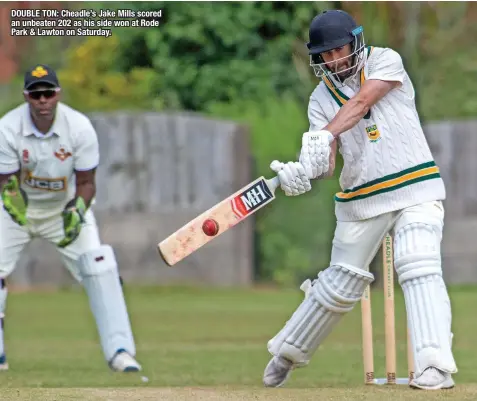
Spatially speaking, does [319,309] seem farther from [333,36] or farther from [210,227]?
[333,36]

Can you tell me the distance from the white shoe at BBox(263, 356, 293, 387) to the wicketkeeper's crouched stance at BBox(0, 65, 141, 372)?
127 cm

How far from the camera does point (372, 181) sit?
5.82m

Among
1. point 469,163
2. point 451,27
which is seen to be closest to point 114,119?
point 469,163

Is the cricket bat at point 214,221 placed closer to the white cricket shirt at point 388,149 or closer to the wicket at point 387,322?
the white cricket shirt at point 388,149

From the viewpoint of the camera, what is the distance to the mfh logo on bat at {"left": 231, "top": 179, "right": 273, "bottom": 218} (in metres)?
5.65

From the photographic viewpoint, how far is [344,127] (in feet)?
18.6

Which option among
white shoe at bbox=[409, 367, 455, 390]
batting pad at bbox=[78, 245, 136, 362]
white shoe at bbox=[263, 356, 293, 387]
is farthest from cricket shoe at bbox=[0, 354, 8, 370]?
white shoe at bbox=[409, 367, 455, 390]

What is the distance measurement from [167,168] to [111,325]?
766cm

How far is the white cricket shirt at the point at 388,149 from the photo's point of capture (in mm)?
5750

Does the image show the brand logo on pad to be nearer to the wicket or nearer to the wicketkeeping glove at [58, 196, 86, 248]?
the wicket

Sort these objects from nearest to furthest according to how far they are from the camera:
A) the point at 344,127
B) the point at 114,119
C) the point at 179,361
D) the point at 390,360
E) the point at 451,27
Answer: the point at 344,127
the point at 390,360
the point at 179,361
the point at 114,119
the point at 451,27

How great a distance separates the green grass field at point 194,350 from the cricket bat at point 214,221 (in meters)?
0.57

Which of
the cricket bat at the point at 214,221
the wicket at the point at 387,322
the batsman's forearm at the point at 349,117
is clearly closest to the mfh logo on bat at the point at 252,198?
the cricket bat at the point at 214,221

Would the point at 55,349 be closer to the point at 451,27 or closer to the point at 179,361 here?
the point at 179,361
